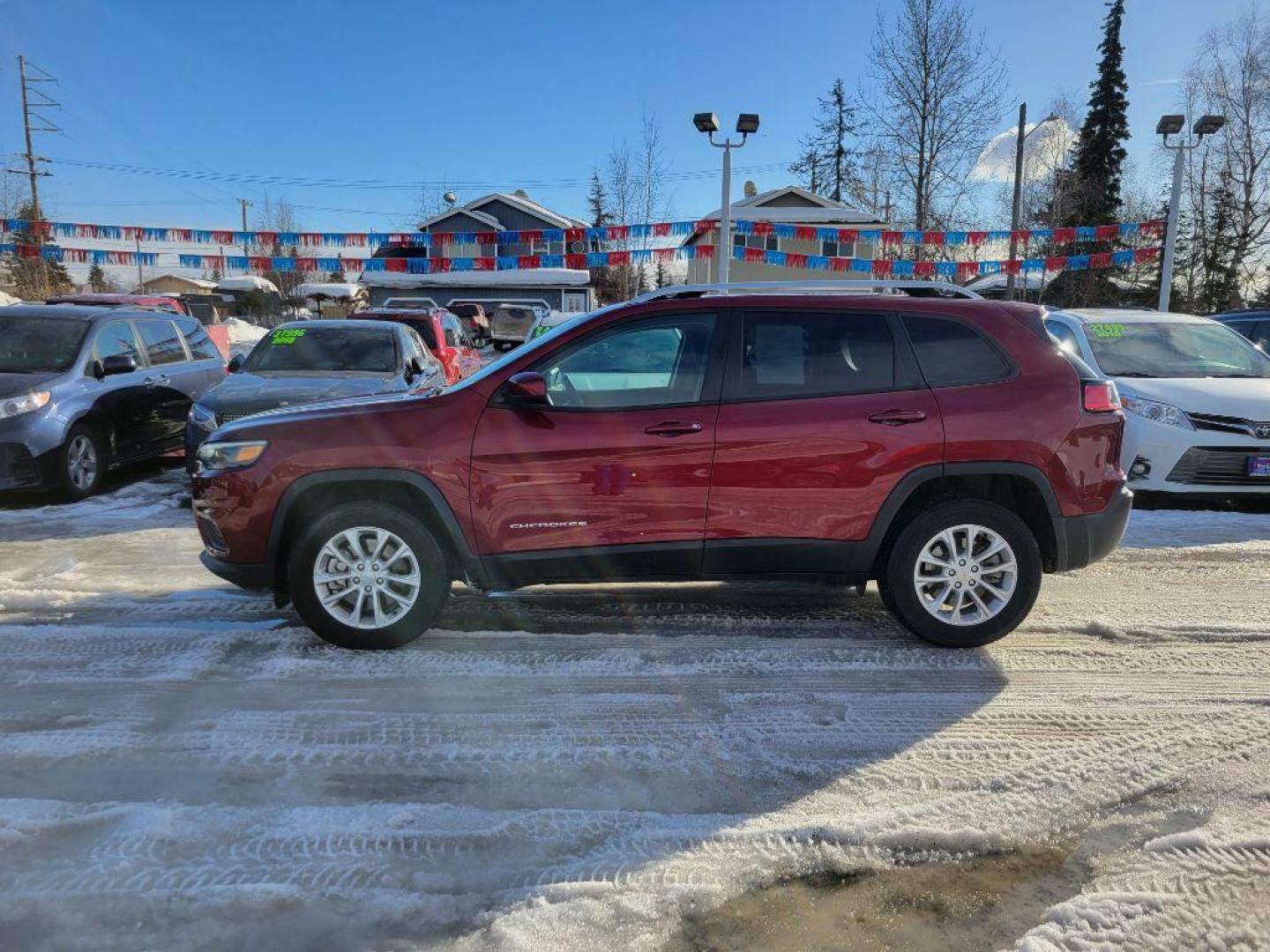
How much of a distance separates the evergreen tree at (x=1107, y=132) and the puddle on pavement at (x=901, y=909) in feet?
142

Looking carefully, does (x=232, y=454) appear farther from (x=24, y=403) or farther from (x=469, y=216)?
(x=469, y=216)

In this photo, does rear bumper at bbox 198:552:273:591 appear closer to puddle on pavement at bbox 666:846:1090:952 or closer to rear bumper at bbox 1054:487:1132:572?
puddle on pavement at bbox 666:846:1090:952

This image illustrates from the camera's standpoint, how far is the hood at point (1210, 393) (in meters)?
7.15

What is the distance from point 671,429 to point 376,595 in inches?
65.5

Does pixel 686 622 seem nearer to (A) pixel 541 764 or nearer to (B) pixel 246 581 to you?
(A) pixel 541 764

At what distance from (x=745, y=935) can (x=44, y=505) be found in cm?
768

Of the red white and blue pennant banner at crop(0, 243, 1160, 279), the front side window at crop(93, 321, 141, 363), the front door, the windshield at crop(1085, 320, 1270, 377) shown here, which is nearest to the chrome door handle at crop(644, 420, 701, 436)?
the front door

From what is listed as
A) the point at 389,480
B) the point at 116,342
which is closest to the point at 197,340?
the point at 116,342

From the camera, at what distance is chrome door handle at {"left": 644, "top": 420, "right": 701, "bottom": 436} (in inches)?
160

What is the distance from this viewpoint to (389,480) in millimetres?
4125

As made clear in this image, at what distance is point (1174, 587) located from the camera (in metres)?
5.33

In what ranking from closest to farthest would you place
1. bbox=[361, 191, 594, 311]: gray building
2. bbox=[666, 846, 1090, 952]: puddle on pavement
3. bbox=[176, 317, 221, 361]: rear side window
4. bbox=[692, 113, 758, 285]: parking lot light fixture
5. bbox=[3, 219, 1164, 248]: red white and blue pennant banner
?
Answer: bbox=[666, 846, 1090, 952]: puddle on pavement → bbox=[176, 317, 221, 361]: rear side window → bbox=[692, 113, 758, 285]: parking lot light fixture → bbox=[3, 219, 1164, 248]: red white and blue pennant banner → bbox=[361, 191, 594, 311]: gray building

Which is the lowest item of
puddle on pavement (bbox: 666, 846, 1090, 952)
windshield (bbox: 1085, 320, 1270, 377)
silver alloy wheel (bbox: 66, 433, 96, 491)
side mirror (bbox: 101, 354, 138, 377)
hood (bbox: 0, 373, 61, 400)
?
puddle on pavement (bbox: 666, 846, 1090, 952)

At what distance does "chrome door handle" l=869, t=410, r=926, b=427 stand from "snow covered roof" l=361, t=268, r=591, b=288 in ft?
117
